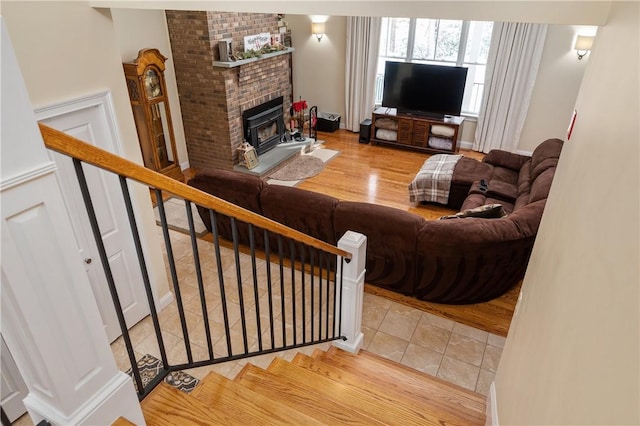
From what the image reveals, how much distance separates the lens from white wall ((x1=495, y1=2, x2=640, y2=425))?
78 cm

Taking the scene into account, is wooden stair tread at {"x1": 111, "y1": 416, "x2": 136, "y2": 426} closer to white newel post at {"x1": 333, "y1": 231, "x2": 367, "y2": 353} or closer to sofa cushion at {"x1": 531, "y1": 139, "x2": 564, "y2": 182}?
white newel post at {"x1": 333, "y1": 231, "x2": 367, "y2": 353}

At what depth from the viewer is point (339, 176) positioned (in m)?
6.45

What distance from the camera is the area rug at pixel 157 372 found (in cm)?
278

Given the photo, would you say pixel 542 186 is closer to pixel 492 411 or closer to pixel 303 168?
pixel 492 411

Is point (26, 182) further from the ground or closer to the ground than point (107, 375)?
further from the ground

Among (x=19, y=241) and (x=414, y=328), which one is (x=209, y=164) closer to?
(x=414, y=328)

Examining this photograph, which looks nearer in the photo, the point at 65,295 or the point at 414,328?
the point at 65,295

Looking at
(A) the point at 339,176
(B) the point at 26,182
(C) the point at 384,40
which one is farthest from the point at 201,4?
(C) the point at 384,40

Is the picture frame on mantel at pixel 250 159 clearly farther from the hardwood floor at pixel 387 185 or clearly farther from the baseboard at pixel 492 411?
the baseboard at pixel 492 411

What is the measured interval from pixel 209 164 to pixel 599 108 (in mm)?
5933

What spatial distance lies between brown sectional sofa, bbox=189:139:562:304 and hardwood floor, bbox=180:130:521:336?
94 mm

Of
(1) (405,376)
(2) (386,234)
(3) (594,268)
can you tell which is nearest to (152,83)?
(2) (386,234)

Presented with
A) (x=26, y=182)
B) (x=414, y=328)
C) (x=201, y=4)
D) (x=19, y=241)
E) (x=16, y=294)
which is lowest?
(x=414, y=328)

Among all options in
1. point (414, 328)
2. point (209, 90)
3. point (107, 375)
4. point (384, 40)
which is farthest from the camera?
point (384, 40)
